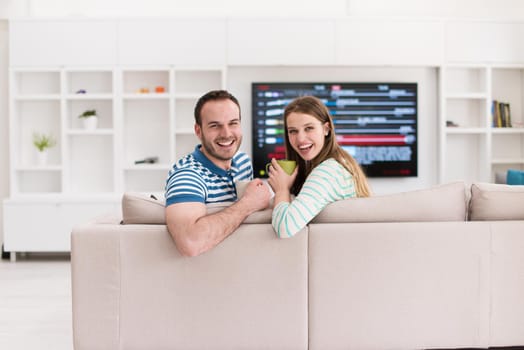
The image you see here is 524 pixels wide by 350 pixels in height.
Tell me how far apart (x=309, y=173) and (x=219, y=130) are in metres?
0.40

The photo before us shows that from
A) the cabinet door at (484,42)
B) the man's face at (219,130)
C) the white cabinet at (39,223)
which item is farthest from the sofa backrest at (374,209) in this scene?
the cabinet door at (484,42)

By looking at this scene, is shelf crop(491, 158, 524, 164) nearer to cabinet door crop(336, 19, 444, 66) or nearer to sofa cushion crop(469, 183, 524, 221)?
cabinet door crop(336, 19, 444, 66)

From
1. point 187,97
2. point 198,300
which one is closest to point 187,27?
point 187,97

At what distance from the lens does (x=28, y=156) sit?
6172mm

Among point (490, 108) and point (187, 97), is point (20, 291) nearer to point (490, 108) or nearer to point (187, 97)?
point (187, 97)

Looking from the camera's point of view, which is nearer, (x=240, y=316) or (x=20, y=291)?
(x=240, y=316)

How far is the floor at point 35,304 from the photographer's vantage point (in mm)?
3113

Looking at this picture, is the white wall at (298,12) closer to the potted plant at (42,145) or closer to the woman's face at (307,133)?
the potted plant at (42,145)

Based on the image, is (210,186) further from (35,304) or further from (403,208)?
(35,304)

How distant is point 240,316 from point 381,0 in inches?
186

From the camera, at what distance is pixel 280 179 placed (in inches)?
96.3

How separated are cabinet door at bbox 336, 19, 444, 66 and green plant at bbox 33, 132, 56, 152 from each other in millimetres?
2809

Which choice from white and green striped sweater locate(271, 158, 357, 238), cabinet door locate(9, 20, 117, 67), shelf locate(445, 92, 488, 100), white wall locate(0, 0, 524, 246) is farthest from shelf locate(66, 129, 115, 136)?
white and green striped sweater locate(271, 158, 357, 238)

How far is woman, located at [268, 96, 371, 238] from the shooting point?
2.30 meters
